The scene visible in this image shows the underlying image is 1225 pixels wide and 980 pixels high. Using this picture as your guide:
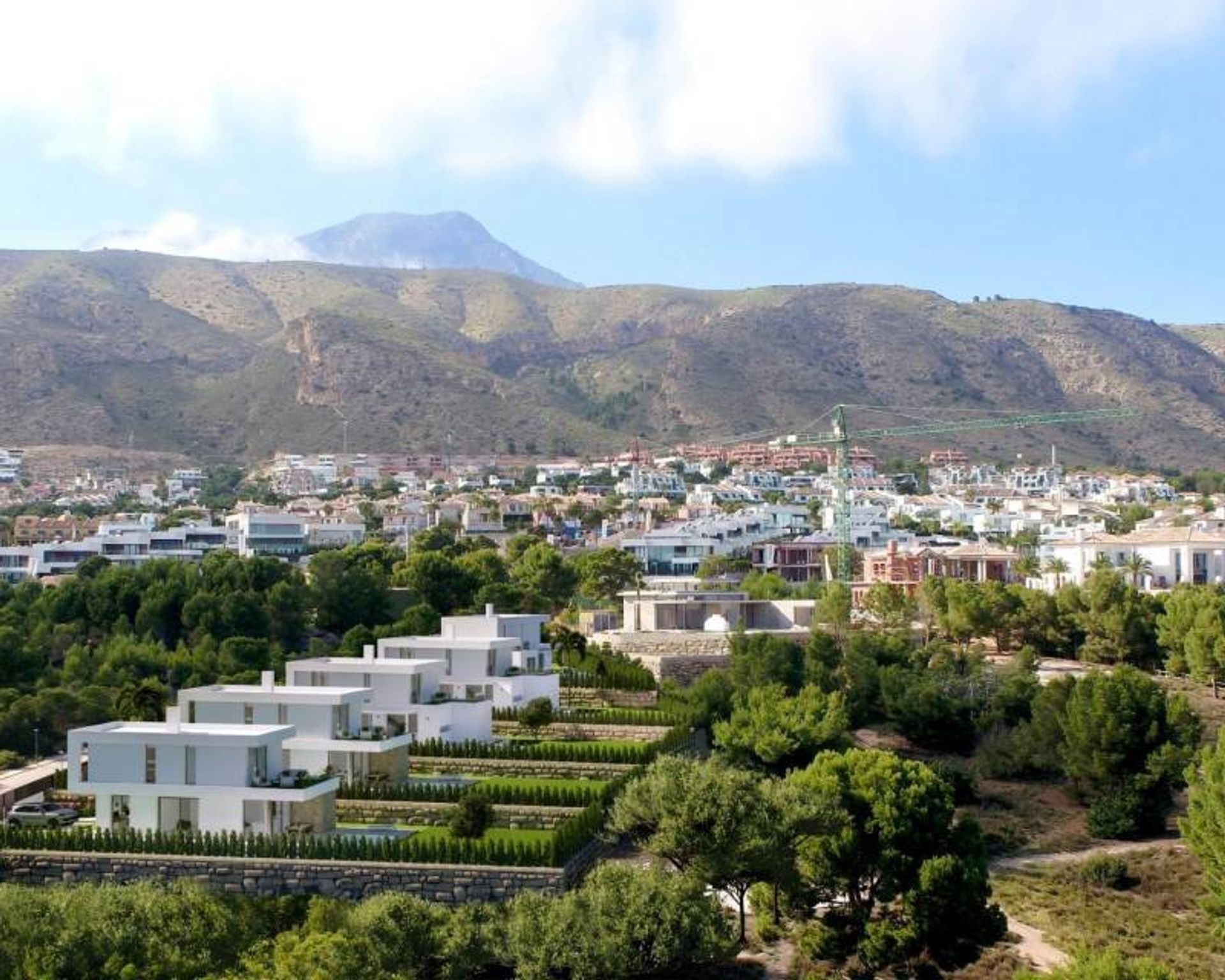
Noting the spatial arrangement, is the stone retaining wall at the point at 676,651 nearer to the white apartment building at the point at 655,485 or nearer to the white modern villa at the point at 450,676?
the white modern villa at the point at 450,676

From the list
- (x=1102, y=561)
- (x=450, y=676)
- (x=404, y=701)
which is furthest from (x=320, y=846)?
(x=1102, y=561)

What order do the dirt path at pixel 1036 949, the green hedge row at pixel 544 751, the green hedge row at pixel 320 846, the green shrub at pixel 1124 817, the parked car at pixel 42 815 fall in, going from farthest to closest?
the green shrub at pixel 1124 817 < the green hedge row at pixel 544 751 < the parked car at pixel 42 815 < the dirt path at pixel 1036 949 < the green hedge row at pixel 320 846

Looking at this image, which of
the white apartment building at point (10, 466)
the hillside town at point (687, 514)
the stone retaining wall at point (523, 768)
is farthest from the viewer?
the white apartment building at point (10, 466)

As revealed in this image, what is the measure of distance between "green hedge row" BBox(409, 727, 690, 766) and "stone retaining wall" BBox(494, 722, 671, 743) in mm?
1865

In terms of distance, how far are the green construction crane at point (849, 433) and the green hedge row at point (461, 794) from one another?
4014 centimetres

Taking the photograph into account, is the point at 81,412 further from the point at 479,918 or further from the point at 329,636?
the point at 479,918

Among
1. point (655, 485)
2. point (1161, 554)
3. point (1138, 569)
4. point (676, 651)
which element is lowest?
point (676, 651)

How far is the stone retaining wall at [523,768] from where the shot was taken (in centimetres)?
2953

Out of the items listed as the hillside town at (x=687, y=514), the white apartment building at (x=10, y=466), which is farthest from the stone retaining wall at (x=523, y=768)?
the white apartment building at (x=10, y=466)

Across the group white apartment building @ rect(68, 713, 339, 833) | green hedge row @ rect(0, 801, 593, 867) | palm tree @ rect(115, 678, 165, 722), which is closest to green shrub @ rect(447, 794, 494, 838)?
green hedge row @ rect(0, 801, 593, 867)

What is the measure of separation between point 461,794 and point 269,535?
59966 mm

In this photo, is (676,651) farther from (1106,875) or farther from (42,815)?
(42,815)

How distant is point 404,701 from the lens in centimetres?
3180

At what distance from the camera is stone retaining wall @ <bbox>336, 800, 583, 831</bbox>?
2605 cm
